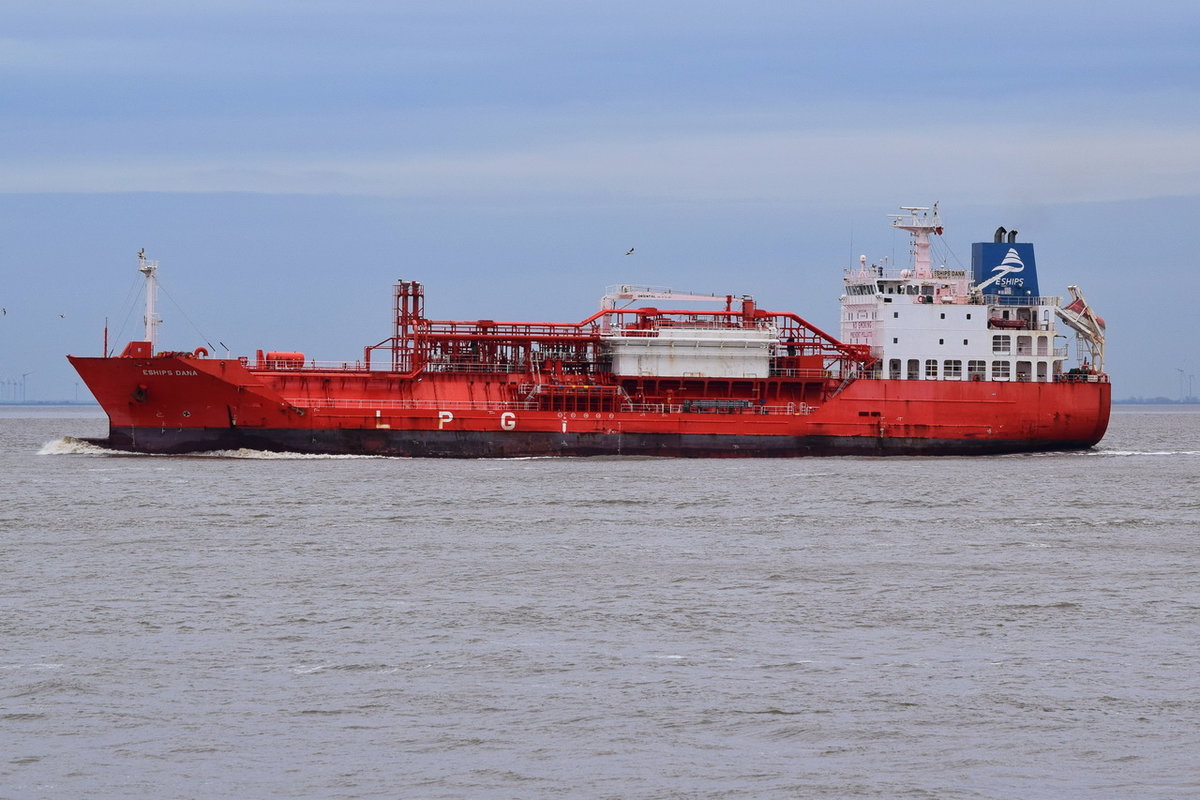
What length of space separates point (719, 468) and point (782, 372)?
24.9ft

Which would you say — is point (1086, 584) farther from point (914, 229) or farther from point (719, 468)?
point (914, 229)

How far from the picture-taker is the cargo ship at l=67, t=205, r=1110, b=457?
52.9 m

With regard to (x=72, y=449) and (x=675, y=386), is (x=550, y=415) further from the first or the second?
(x=72, y=449)

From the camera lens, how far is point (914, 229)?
203 feet

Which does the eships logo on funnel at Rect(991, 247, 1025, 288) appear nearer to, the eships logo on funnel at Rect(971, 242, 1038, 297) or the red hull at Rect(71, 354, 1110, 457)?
the eships logo on funnel at Rect(971, 242, 1038, 297)

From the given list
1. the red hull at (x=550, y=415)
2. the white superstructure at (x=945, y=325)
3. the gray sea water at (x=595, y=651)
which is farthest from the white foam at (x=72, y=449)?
the white superstructure at (x=945, y=325)

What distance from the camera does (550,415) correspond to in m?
55.2

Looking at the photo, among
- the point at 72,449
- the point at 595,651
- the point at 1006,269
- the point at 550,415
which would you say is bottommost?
the point at 595,651

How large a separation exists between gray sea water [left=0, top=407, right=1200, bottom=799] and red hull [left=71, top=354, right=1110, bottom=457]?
12.8 m

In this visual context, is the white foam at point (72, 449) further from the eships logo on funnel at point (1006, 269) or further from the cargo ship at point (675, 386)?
the eships logo on funnel at point (1006, 269)

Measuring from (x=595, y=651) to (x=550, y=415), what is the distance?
34568 mm

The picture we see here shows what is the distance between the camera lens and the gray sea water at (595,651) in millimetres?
15570

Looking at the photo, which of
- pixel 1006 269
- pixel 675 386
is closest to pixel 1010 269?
pixel 1006 269

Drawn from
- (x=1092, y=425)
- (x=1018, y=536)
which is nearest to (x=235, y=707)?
(x=1018, y=536)
